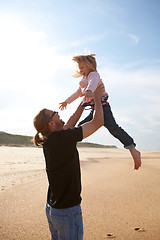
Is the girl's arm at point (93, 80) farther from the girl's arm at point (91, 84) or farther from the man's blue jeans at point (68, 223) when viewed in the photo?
the man's blue jeans at point (68, 223)

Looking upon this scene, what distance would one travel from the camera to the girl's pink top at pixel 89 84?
2926mm

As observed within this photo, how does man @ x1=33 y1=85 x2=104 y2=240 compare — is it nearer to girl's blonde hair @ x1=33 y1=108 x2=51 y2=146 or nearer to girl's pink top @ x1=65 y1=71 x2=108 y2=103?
girl's blonde hair @ x1=33 y1=108 x2=51 y2=146

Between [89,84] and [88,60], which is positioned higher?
[88,60]

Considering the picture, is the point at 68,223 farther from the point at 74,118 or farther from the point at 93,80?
the point at 93,80

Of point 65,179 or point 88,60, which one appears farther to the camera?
point 88,60

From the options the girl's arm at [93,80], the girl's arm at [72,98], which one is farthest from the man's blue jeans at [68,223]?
the girl's arm at [72,98]

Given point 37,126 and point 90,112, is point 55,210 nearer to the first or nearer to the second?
point 37,126

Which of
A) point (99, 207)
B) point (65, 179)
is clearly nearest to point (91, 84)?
point (65, 179)

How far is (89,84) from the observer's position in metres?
2.94

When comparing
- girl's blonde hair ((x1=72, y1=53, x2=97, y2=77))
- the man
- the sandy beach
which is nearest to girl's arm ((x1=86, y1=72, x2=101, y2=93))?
girl's blonde hair ((x1=72, y1=53, x2=97, y2=77))

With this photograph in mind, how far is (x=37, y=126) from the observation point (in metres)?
2.50

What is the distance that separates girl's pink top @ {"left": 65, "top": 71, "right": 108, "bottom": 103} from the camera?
9.60 ft

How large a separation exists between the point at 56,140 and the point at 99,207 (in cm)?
232

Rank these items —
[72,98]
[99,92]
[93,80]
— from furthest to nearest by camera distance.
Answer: [72,98] → [93,80] → [99,92]
